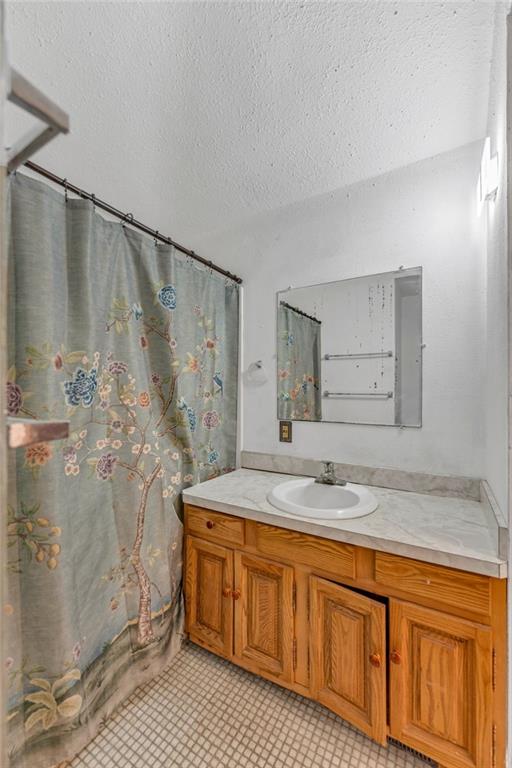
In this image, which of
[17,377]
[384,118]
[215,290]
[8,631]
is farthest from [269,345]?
[8,631]

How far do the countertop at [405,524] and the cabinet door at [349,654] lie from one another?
23cm

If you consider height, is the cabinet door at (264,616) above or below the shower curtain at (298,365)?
below

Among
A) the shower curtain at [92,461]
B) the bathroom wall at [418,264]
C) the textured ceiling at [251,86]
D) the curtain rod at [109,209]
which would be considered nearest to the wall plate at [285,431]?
the bathroom wall at [418,264]

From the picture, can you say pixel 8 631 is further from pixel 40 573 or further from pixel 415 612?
pixel 415 612

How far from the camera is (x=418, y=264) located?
1.65m

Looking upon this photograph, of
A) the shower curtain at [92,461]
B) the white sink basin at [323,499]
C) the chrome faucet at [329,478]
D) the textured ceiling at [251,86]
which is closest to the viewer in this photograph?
the textured ceiling at [251,86]

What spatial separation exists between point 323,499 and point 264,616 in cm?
56

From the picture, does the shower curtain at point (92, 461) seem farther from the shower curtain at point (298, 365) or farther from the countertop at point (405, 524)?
the shower curtain at point (298, 365)

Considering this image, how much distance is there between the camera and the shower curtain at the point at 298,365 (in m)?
1.94

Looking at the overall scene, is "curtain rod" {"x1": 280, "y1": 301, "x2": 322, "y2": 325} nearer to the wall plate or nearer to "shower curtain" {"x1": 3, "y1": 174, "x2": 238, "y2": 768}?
"shower curtain" {"x1": 3, "y1": 174, "x2": 238, "y2": 768}

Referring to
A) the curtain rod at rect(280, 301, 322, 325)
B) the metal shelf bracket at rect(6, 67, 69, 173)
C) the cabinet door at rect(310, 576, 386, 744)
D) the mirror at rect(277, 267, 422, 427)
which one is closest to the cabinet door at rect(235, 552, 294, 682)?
the cabinet door at rect(310, 576, 386, 744)

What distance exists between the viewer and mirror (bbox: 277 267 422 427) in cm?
167

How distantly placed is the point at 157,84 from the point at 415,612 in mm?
1960

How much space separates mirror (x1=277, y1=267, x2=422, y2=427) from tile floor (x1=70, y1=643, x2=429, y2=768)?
4.09ft
